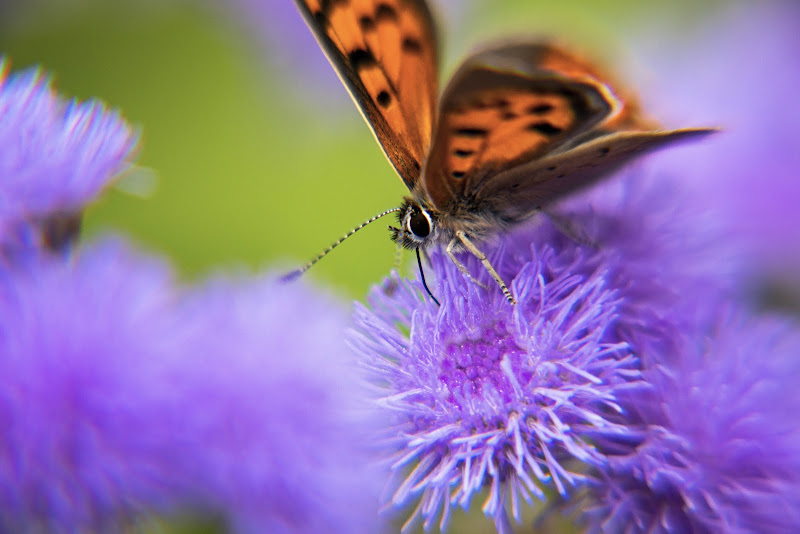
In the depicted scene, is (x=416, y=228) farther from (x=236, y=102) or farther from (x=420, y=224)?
(x=236, y=102)

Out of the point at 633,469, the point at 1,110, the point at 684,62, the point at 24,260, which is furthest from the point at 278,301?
the point at 684,62

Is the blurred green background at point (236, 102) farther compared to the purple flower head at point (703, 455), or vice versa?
the blurred green background at point (236, 102)

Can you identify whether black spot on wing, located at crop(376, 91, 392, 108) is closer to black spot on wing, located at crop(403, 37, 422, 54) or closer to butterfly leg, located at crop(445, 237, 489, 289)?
black spot on wing, located at crop(403, 37, 422, 54)

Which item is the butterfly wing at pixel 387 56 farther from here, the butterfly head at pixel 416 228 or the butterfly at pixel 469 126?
the butterfly head at pixel 416 228

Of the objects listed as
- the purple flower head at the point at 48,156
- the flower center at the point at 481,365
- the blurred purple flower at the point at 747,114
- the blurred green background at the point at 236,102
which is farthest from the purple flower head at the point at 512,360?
the blurred green background at the point at 236,102

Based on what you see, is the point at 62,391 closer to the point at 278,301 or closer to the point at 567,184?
the point at 278,301

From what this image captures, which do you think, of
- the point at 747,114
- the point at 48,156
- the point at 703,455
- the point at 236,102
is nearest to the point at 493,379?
the point at 703,455
